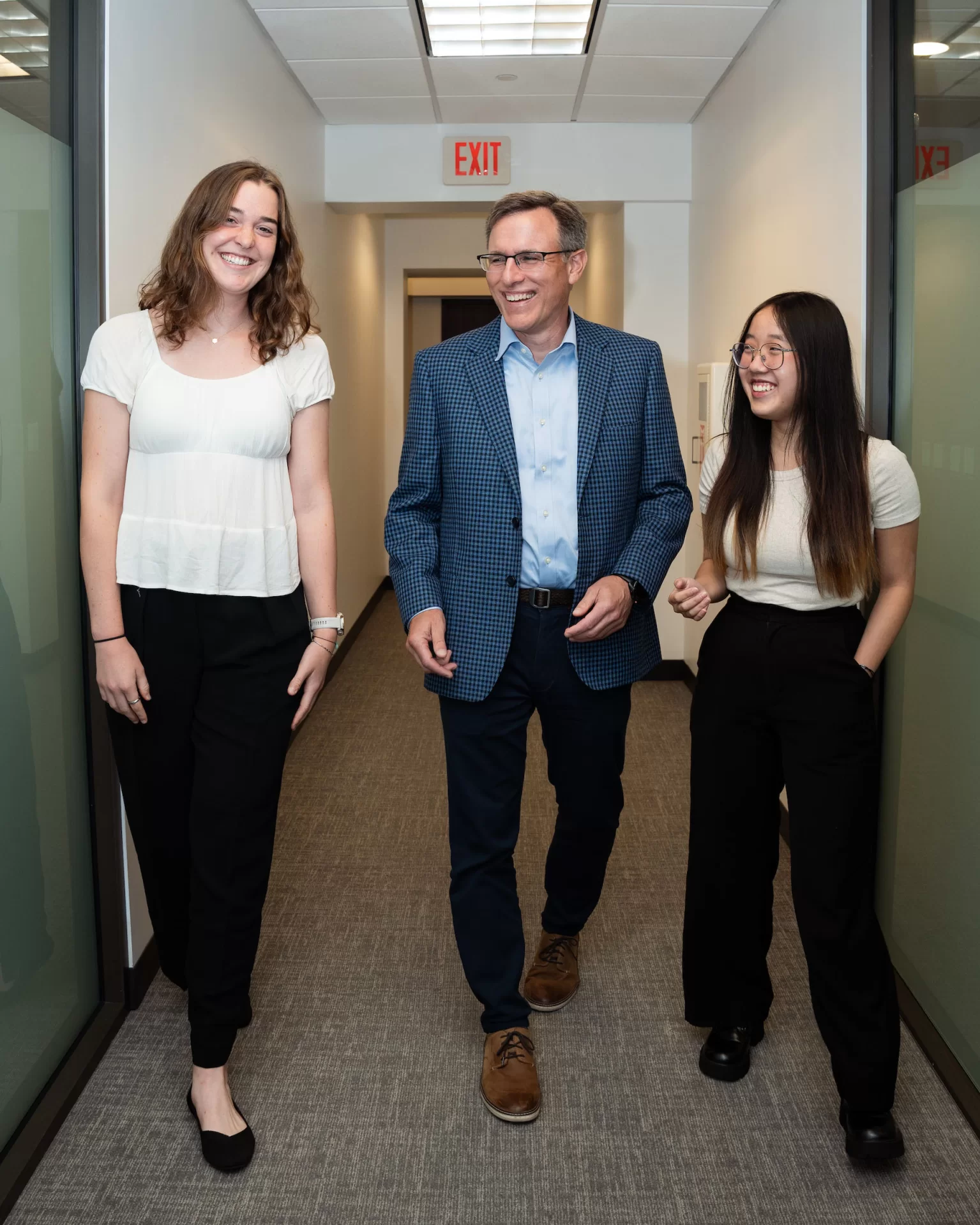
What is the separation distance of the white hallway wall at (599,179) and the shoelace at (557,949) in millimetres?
3382

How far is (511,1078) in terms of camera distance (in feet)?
7.00

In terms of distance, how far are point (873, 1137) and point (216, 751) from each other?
135 centimetres

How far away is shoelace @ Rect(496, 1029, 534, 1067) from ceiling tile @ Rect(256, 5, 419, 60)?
3.28 meters

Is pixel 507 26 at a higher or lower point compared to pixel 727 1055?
higher

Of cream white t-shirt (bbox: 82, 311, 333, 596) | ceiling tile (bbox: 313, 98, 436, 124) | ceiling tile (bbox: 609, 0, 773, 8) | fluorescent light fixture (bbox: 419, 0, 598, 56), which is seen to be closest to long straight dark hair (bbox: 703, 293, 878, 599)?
cream white t-shirt (bbox: 82, 311, 333, 596)

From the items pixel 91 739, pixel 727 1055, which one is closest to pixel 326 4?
pixel 91 739

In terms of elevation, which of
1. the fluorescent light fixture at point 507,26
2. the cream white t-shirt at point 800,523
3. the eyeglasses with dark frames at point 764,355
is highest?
the fluorescent light fixture at point 507,26

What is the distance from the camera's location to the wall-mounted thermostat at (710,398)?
15.1ft

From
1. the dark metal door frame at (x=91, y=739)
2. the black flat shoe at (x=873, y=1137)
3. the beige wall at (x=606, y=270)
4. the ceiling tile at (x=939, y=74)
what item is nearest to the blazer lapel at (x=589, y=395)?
the ceiling tile at (x=939, y=74)

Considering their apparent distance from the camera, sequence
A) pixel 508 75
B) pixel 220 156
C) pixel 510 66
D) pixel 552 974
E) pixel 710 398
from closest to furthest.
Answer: pixel 552 974, pixel 220 156, pixel 510 66, pixel 508 75, pixel 710 398

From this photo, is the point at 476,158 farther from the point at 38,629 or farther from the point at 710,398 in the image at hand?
the point at 38,629

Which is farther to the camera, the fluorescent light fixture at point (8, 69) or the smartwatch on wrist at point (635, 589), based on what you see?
the smartwatch on wrist at point (635, 589)

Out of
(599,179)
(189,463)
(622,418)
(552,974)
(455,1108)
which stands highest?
(599,179)

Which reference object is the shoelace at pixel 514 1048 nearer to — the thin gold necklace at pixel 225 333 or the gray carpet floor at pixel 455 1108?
the gray carpet floor at pixel 455 1108
